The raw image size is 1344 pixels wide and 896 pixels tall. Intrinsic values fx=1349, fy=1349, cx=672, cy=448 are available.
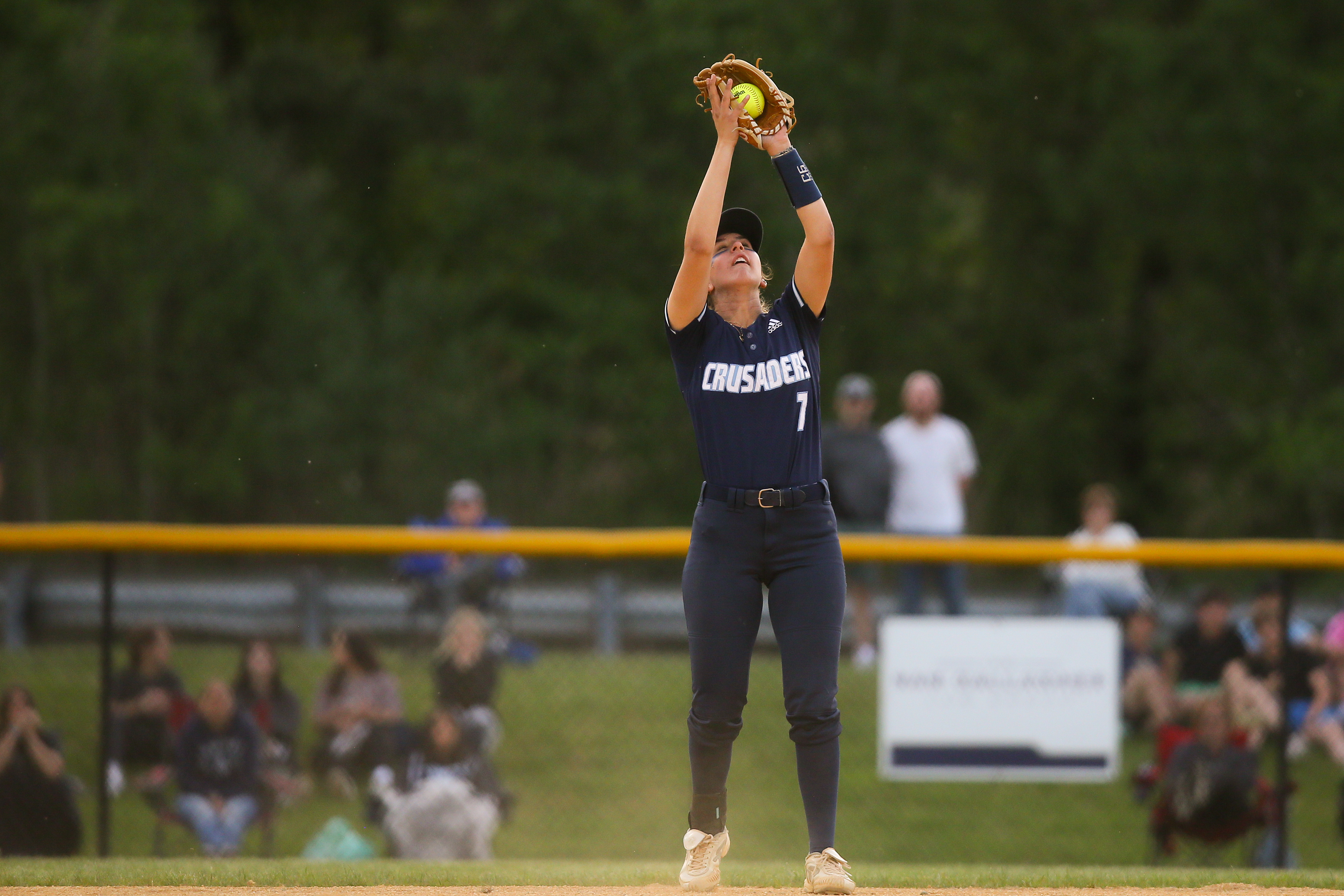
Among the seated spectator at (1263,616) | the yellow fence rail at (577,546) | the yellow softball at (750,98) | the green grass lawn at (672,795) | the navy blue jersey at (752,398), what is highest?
the yellow softball at (750,98)

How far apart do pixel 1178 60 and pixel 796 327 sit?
49.3ft

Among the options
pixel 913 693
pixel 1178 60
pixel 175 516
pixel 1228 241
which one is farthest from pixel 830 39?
pixel 913 693

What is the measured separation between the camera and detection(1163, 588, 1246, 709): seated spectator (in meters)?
6.75

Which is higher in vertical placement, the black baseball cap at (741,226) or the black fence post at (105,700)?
the black baseball cap at (741,226)

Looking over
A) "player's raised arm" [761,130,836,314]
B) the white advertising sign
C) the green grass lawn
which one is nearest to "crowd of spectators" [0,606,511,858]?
the green grass lawn

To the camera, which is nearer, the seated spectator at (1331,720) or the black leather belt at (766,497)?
the black leather belt at (766,497)

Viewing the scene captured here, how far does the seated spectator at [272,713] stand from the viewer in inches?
262

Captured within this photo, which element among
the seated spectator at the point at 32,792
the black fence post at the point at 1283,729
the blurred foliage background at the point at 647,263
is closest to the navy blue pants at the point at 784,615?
the black fence post at the point at 1283,729

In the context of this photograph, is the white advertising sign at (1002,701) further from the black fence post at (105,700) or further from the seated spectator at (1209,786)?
the black fence post at (105,700)

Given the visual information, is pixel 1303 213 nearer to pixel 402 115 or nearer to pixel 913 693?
pixel 913 693

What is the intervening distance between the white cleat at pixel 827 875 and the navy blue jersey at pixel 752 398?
116cm

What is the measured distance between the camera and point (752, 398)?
4148mm

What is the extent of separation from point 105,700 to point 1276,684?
18.5 ft

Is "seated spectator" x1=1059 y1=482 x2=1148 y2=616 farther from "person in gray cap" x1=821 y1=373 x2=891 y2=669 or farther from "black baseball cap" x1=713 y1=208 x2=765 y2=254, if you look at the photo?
"black baseball cap" x1=713 y1=208 x2=765 y2=254
